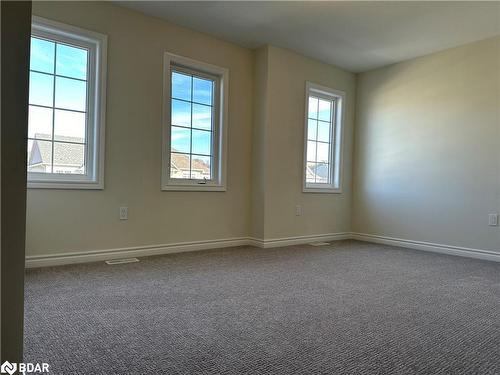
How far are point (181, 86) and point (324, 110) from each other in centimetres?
203

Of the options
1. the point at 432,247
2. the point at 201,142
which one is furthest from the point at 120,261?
the point at 432,247

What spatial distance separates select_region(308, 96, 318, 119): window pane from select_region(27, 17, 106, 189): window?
253 centimetres

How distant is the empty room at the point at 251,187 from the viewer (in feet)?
4.73

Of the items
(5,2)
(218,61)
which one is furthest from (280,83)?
(5,2)

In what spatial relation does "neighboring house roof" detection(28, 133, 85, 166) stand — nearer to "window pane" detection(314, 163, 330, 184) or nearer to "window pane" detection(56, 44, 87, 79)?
"window pane" detection(56, 44, 87, 79)

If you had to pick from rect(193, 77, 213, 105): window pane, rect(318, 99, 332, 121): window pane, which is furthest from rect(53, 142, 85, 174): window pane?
rect(318, 99, 332, 121): window pane

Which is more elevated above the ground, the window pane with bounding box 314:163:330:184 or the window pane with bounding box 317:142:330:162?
the window pane with bounding box 317:142:330:162

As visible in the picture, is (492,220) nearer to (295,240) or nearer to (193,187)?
(295,240)

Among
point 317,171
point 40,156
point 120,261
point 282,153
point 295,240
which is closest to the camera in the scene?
point 40,156

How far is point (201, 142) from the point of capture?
3.83 m

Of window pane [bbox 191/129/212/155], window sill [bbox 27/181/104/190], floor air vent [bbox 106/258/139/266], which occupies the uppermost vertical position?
window pane [bbox 191/129/212/155]

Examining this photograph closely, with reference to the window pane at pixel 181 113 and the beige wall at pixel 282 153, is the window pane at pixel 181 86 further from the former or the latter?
the beige wall at pixel 282 153

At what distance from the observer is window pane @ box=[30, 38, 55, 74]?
2.84 m

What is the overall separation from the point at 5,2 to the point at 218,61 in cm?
345
